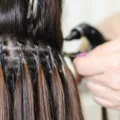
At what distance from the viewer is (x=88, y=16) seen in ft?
5.06

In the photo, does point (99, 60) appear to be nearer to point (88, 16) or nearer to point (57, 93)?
point (57, 93)

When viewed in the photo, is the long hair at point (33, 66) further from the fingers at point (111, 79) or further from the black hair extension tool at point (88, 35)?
the black hair extension tool at point (88, 35)

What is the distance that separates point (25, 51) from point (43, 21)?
9 centimetres

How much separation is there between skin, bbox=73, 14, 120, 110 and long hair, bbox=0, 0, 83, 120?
0.07m

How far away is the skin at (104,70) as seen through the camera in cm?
81

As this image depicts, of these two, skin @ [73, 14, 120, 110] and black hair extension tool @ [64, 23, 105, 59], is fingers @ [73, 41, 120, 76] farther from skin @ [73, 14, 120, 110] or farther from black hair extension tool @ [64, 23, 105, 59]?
black hair extension tool @ [64, 23, 105, 59]

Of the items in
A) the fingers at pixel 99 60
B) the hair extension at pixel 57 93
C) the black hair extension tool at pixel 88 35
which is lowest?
the hair extension at pixel 57 93

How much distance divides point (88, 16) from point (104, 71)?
30.0 inches

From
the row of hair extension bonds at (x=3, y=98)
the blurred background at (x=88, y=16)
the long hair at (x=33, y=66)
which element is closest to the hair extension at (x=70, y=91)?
the long hair at (x=33, y=66)

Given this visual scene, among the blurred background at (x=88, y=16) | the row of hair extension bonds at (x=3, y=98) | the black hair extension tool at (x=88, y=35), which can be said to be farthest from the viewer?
the blurred background at (x=88, y=16)

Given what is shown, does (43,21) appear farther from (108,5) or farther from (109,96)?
(108,5)

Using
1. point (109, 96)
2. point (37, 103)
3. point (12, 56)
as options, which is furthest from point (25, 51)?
point (109, 96)

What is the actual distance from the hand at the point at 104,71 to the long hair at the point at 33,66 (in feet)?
0.22

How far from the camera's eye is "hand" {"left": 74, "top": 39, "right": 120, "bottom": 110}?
0.81 meters
